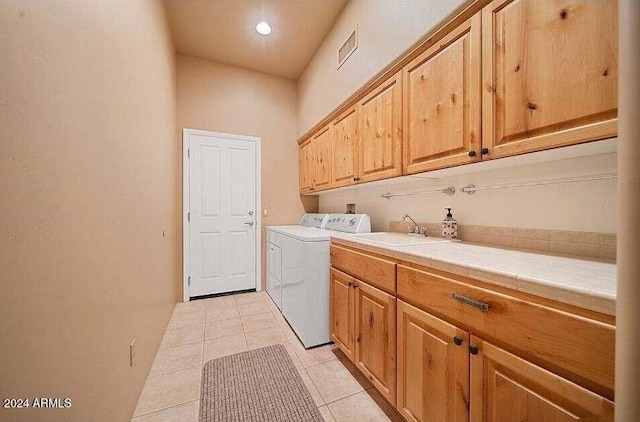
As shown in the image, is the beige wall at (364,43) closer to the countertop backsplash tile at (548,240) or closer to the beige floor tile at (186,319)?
the countertop backsplash tile at (548,240)

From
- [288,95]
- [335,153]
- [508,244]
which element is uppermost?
[288,95]

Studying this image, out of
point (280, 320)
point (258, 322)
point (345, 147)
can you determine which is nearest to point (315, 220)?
point (345, 147)

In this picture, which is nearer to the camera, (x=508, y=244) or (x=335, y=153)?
(x=508, y=244)

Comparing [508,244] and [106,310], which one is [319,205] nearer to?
[508,244]

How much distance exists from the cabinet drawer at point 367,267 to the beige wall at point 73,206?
128 cm

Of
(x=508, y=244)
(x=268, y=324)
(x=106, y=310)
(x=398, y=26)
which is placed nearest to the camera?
(x=106, y=310)

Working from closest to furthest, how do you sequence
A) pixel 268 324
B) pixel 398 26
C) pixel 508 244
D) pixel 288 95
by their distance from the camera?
pixel 508 244
pixel 398 26
pixel 268 324
pixel 288 95

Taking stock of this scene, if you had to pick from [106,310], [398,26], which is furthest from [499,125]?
[106,310]

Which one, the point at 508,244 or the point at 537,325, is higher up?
the point at 508,244

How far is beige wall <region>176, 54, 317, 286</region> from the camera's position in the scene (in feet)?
10.3

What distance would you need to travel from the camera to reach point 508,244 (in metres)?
1.33

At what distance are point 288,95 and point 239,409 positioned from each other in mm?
3617

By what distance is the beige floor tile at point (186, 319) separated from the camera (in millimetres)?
2451

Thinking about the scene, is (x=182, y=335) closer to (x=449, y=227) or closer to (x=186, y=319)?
(x=186, y=319)
